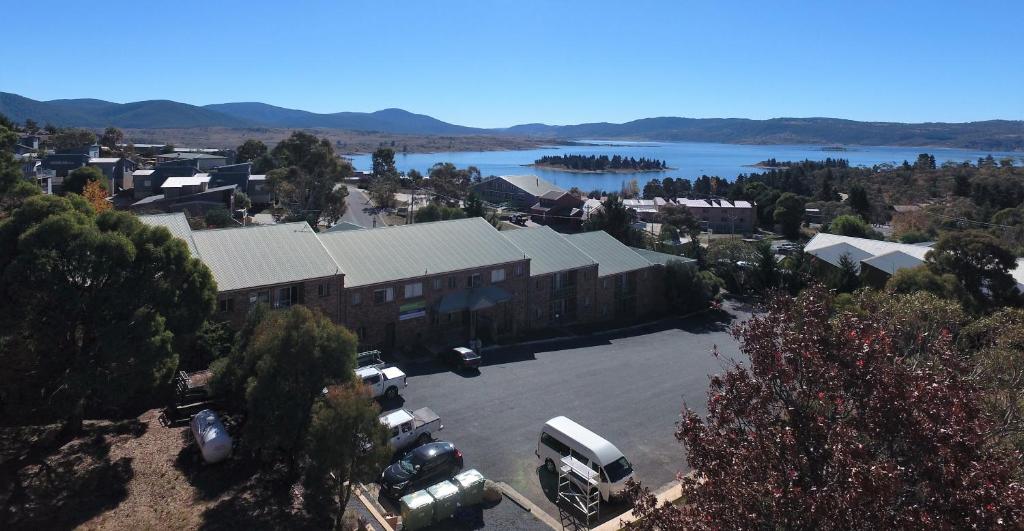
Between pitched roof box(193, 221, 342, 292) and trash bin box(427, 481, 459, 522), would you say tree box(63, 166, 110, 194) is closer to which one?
pitched roof box(193, 221, 342, 292)

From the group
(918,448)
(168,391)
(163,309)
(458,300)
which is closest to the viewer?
(918,448)

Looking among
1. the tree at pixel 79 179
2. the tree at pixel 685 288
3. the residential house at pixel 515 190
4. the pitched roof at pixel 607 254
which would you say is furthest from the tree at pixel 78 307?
the residential house at pixel 515 190

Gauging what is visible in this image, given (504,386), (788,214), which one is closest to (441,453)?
(504,386)

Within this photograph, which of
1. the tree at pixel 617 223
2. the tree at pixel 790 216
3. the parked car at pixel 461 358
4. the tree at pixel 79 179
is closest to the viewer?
the parked car at pixel 461 358

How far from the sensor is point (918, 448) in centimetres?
648

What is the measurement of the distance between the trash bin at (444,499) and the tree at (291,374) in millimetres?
3256

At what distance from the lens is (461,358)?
2416 centimetres

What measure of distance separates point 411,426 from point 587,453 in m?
5.24

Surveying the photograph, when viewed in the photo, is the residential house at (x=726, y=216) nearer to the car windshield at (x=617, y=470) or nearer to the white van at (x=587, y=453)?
the white van at (x=587, y=453)

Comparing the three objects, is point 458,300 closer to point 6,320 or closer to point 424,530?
point 424,530

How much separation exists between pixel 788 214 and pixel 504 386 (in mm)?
61885

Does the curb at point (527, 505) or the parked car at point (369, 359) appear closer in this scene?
the curb at point (527, 505)

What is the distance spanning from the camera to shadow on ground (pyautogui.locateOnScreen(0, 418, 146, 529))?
12.9m

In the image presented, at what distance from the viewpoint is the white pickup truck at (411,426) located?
17.3 m
